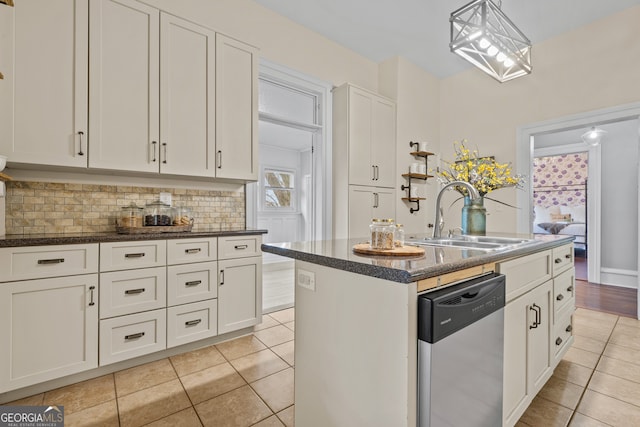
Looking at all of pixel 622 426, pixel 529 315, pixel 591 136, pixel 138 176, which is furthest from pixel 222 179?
pixel 591 136

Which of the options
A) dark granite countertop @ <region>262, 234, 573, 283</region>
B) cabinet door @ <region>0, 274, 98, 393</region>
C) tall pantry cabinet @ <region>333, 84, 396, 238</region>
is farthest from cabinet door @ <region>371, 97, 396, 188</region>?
cabinet door @ <region>0, 274, 98, 393</region>

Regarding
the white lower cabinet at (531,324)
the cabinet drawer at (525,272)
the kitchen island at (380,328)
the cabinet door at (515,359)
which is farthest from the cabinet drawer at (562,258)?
the cabinet door at (515,359)

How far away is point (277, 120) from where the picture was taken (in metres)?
3.38

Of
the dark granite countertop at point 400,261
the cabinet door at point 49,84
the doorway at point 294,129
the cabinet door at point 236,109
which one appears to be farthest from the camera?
the doorway at point 294,129

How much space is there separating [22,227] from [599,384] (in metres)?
3.86

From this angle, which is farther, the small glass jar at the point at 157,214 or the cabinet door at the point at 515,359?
the small glass jar at the point at 157,214

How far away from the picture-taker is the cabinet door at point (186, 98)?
231 centimetres

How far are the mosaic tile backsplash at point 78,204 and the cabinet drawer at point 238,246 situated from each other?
0.42m

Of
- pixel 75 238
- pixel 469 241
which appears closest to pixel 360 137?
pixel 469 241

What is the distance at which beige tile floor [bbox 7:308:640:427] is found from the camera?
1.60 metres

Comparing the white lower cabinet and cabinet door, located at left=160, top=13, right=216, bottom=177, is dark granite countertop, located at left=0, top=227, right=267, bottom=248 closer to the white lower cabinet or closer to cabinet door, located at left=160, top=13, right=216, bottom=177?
cabinet door, located at left=160, top=13, right=216, bottom=177

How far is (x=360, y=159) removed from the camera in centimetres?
368

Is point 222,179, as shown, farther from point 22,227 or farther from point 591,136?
point 591,136

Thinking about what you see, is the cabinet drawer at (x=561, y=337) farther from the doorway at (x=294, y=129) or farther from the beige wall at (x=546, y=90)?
the doorway at (x=294, y=129)
